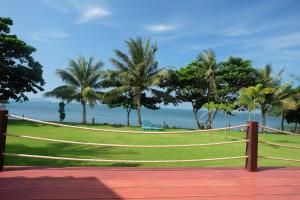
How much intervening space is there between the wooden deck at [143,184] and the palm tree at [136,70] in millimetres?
20626

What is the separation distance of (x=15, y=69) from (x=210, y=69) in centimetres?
1366

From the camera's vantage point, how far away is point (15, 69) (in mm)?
22984

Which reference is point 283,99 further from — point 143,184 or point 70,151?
point 143,184

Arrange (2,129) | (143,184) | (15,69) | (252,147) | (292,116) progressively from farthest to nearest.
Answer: (292,116) → (15,69) → (252,147) → (2,129) → (143,184)

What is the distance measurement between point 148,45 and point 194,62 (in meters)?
4.11

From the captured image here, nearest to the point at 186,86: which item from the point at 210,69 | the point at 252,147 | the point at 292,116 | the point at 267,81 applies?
the point at 210,69

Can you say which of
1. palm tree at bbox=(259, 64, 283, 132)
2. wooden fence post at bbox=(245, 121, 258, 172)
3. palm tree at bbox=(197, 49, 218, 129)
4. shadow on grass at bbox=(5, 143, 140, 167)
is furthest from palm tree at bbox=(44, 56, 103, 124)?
wooden fence post at bbox=(245, 121, 258, 172)

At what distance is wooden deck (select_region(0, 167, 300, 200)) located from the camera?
388 cm

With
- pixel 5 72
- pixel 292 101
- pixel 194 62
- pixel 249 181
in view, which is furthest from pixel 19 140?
pixel 292 101

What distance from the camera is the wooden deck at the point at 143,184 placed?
3.88 metres

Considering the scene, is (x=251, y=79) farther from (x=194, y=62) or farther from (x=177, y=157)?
(x=177, y=157)

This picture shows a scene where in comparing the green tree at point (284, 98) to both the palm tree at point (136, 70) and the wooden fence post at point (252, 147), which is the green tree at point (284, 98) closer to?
the palm tree at point (136, 70)

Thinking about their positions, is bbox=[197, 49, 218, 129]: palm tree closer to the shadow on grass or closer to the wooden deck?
the shadow on grass

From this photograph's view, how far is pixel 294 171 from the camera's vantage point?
5836 mm
